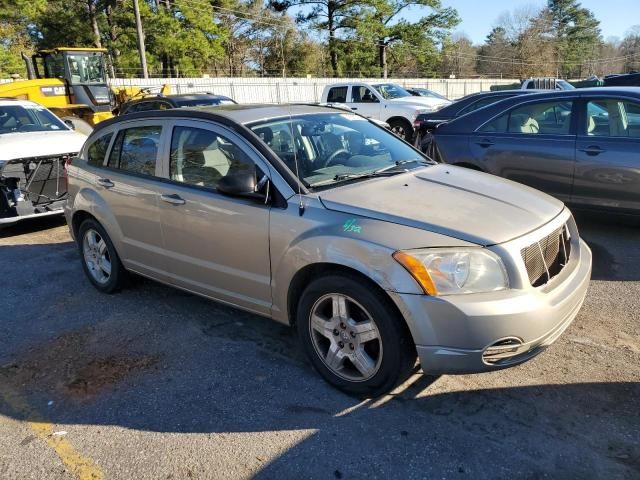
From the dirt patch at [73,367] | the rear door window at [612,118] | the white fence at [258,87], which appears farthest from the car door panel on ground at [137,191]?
the white fence at [258,87]

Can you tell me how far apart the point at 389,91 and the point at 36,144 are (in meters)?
11.8

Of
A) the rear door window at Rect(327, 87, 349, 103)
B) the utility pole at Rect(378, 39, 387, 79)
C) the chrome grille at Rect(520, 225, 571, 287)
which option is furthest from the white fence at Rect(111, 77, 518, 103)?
the chrome grille at Rect(520, 225, 571, 287)

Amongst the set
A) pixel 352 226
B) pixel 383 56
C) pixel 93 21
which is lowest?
pixel 352 226

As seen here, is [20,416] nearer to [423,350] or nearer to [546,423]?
[423,350]

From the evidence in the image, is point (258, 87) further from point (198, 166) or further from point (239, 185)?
point (239, 185)

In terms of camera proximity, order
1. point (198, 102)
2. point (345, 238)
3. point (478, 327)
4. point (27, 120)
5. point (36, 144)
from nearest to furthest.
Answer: point (478, 327) < point (345, 238) < point (36, 144) < point (27, 120) < point (198, 102)

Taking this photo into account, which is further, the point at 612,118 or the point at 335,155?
the point at 612,118

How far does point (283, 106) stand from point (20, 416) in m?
2.87

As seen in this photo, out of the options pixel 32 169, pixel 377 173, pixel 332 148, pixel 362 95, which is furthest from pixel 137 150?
pixel 362 95

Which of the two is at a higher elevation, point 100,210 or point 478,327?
point 100,210

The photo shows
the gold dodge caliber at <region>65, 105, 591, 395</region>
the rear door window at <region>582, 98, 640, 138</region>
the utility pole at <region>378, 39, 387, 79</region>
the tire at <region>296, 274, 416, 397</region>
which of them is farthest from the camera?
the utility pole at <region>378, 39, 387, 79</region>

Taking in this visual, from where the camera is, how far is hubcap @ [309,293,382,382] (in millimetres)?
3096

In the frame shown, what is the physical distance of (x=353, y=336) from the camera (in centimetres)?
315

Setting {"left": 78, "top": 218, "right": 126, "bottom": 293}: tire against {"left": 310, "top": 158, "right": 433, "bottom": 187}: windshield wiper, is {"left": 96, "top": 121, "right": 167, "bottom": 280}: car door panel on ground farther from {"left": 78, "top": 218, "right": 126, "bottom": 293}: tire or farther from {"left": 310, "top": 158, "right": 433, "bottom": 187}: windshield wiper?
{"left": 310, "top": 158, "right": 433, "bottom": 187}: windshield wiper
